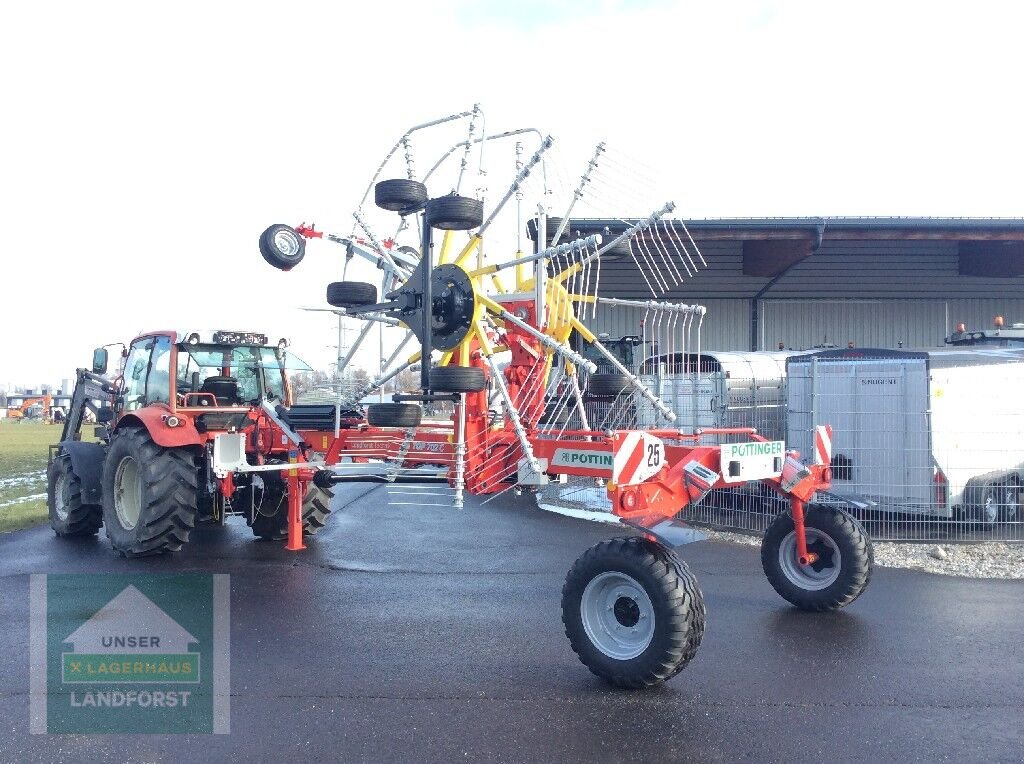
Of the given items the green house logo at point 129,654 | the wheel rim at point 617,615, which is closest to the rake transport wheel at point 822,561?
the wheel rim at point 617,615

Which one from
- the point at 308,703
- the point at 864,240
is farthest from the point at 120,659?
the point at 864,240

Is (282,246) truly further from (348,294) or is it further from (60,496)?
(60,496)

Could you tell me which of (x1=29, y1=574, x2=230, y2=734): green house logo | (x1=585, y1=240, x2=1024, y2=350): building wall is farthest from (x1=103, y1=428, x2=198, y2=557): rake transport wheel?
(x1=585, y1=240, x2=1024, y2=350): building wall

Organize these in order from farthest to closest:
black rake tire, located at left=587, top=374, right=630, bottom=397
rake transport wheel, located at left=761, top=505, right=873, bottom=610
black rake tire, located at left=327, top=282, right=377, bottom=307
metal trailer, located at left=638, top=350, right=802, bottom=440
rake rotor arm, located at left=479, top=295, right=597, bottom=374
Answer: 1. metal trailer, located at left=638, top=350, right=802, bottom=440
2. rake transport wheel, located at left=761, top=505, right=873, bottom=610
3. black rake tire, located at left=587, top=374, right=630, bottom=397
4. black rake tire, located at left=327, top=282, right=377, bottom=307
5. rake rotor arm, located at left=479, top=295, right=597, bottom=374

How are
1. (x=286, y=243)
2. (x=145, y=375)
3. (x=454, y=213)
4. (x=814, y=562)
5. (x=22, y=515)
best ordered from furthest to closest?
1. (x=22, y=515)
2. (x=145, y=375)
3. (x=814, y=562)
4. (x=286, y=243)
5. (x=454, y=213)

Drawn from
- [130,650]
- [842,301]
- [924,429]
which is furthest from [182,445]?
[842,301]

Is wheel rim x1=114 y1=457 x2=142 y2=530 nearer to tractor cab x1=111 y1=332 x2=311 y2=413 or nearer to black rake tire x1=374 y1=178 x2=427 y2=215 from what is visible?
tractor cab x1=111 y1=332 x2=311 y2=413

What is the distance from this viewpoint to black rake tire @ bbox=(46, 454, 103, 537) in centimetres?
962

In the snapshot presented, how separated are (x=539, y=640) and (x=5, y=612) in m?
4.16

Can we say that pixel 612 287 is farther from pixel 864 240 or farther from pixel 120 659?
pixel 120 659

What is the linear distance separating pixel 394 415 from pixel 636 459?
168cm

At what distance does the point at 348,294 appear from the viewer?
5.85m

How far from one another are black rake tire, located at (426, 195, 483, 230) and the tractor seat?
16.6 feet

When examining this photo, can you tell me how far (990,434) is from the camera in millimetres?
9922
